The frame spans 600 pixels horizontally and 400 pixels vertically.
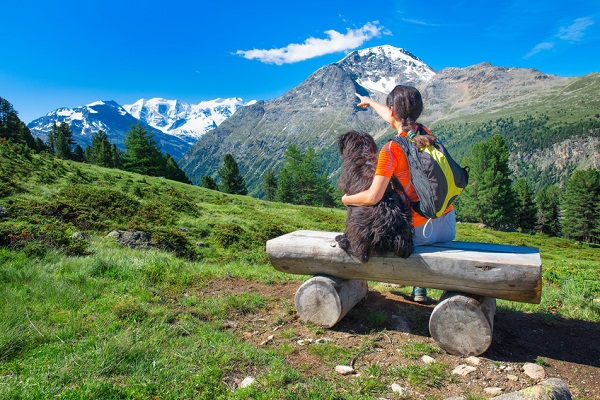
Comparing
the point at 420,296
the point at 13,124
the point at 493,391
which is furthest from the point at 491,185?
the point at 13,124

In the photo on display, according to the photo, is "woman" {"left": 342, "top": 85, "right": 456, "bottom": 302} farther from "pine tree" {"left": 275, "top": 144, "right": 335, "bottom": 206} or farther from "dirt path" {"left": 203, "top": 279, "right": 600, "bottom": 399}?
"pine tree" {"left": 275, "top": 144, "right": 335, "bottom": 206}

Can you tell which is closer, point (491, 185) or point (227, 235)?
point (227, 235)

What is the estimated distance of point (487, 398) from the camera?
3.35 m

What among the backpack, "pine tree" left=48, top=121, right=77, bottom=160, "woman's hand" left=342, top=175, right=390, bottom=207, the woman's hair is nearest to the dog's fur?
"woman's hand" left=342, top=175, right=390, bottom=207

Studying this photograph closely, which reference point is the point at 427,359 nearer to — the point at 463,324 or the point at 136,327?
the point at 463,324

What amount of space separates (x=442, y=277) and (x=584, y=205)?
73432mm

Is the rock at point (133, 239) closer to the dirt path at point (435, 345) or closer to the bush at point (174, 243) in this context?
the bush at point (174, 243)

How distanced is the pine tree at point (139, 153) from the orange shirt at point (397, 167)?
152 ft

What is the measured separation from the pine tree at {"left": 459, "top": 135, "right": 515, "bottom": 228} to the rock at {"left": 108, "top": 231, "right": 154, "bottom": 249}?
5147 centimetres

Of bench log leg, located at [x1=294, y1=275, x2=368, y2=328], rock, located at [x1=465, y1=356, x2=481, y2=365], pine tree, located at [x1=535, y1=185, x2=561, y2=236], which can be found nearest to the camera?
rock, located at [x1=465, y1=356, x2=481, y2=365]

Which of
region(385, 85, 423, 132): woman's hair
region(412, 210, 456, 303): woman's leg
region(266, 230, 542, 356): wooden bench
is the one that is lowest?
region(266, 230, 542, 356): wooden bench

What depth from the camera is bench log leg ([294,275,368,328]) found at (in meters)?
4.94

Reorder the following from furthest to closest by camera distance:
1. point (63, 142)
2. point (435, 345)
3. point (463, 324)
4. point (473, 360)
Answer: point (63, 142), point (435, 345), point (463, 324), point (473, 360)

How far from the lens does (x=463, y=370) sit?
12.9 ft
